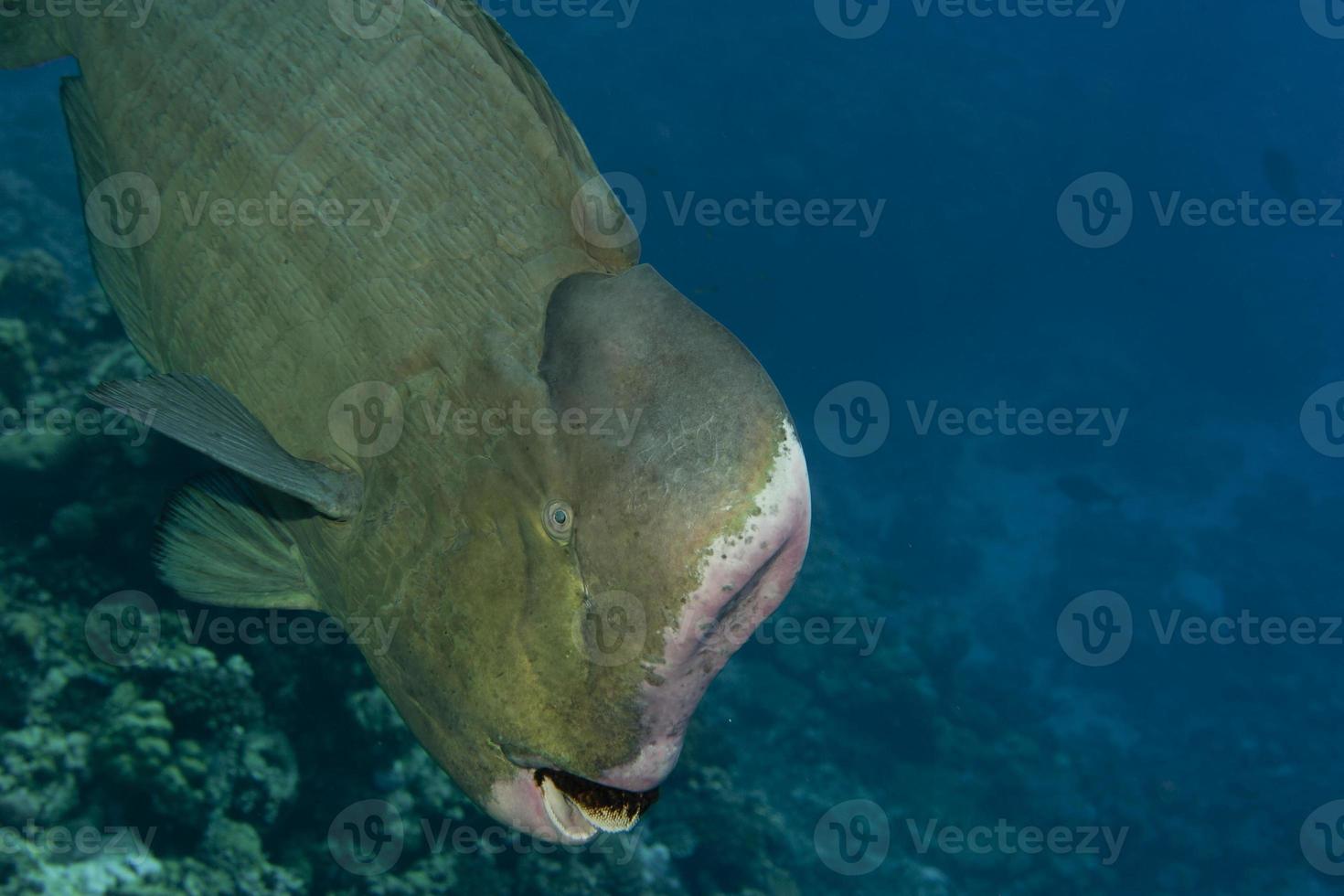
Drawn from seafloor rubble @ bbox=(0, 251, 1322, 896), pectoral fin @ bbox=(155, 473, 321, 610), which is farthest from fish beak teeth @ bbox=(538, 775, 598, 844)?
seafloor rubble @ bbox=(0, 251, 1322, 896)

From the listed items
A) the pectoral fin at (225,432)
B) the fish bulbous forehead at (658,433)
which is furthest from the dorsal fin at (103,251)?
the fish bulbous forehead at (658,433)

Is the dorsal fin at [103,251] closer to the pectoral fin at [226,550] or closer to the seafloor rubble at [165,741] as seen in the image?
the pectoral fin at [226,550]

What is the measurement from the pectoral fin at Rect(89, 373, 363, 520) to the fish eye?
1.97ft

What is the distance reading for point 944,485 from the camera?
2314 centimetres

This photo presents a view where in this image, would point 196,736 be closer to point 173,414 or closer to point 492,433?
point 173,414

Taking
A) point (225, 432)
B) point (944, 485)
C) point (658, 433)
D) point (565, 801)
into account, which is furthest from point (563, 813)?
point (944, 485)

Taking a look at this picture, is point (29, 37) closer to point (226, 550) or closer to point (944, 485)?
point (226, 550)

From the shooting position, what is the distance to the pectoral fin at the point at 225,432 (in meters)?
1.60

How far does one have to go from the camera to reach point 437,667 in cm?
177

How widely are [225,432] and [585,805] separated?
113cm

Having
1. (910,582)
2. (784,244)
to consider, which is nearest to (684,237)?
(784,244)

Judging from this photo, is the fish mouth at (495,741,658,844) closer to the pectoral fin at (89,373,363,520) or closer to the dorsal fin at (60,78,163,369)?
the pectoral fin at (89,373,363,520)

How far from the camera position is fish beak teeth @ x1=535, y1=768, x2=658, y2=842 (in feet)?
5.59

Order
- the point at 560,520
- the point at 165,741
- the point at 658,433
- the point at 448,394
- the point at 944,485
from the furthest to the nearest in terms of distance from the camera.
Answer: the point at 944,485 → the point at 165,741 → the point at 448,394 → the point at 560,520 → the point at 658,433
